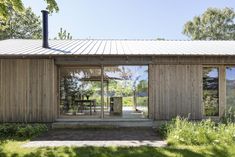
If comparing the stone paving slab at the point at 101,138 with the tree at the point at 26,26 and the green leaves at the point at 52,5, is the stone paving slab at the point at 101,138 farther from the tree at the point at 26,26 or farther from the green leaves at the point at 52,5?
the tree at the point at 26,26

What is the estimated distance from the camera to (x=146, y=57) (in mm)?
12266

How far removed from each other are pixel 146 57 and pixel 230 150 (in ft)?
17.8

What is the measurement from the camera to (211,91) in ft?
41.2

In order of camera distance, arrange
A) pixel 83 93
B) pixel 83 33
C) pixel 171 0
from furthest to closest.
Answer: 1. pixel 83 33
2. pixel 171 0
3. pixel 83 93

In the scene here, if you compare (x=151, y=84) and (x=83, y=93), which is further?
(x=83, y=93)

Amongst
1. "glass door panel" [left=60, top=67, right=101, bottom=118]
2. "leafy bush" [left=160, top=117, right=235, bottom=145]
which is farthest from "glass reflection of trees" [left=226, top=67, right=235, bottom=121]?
"glass door panel" [left=60, top=67, right=101, bottom=118]

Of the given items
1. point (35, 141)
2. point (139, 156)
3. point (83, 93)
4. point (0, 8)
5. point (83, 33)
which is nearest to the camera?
point (139, 156)

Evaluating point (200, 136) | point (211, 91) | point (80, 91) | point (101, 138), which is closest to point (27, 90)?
point (80, 91)

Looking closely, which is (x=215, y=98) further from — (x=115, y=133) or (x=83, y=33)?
(x=83, y=33)

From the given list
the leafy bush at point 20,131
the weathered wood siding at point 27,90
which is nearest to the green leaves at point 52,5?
the weathered wood siding at point 27,90

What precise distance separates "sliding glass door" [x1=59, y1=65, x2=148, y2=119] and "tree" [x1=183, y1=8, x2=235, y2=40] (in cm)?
3076

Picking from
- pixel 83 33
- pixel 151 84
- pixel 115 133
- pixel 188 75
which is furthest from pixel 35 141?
pixel 83 33

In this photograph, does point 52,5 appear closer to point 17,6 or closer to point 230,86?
point 17,6

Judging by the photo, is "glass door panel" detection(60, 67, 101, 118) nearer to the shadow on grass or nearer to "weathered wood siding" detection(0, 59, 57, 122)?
"weathered wood siding" detection(0, 59, 57, 122)
